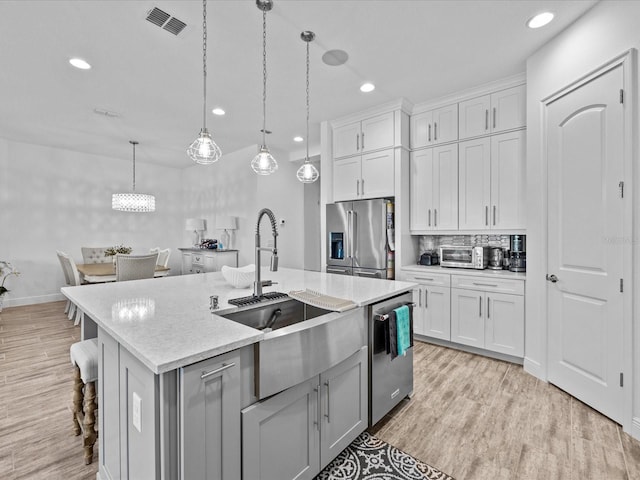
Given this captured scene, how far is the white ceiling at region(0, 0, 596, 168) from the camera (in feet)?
7.29

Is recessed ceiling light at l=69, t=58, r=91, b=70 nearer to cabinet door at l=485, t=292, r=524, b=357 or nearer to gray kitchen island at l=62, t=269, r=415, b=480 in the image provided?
gray kitchen island at l=62, t=269, r=415, b=480

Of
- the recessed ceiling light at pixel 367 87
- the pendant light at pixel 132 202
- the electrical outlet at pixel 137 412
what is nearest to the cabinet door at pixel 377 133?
the recessed ceiling light at pixel 367 87

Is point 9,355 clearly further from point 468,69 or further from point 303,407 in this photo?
Result: point 468,69

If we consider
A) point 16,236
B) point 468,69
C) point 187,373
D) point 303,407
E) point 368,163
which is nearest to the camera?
point 187,373

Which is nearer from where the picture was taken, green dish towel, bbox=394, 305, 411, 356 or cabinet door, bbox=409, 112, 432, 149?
green dish towel, bbox=394, 305, 411, 356

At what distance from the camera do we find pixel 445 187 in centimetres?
363

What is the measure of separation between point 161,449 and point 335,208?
137 inches

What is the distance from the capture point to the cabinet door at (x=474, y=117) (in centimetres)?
332

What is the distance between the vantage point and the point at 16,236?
5375 millimetres

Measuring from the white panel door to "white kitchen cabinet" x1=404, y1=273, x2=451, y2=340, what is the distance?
95 cm

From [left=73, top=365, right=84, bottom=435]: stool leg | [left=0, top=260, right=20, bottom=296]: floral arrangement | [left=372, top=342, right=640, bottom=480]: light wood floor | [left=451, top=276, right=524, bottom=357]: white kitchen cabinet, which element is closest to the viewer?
[left=372, top=342, right=640, bottom=480]: light wood floor

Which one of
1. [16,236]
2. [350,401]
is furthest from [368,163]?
[16,236]

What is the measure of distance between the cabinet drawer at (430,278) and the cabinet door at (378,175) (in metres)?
1.01

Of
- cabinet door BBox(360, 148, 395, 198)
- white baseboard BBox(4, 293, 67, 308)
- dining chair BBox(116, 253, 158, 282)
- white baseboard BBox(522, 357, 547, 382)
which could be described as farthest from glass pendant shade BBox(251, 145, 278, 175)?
white baseboard BBox(4, 293, 67, 308)
